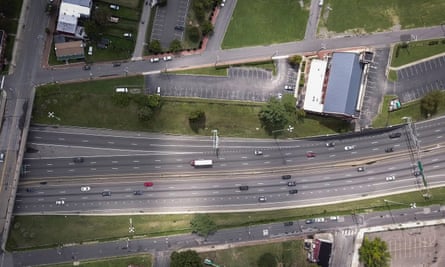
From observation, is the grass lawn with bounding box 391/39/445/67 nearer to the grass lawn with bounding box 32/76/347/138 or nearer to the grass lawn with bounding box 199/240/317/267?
the grass lawn with bounding box 32/76/347/138

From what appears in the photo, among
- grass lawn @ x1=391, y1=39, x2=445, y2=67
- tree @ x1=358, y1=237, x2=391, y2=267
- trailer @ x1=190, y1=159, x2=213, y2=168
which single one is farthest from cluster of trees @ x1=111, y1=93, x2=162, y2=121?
tree @ x1=358, y1=237, x2=391, y2=267

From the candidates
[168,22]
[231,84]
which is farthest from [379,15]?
[168,22]

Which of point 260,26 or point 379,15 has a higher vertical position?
point 379,15

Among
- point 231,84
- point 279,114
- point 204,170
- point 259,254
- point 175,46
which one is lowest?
point 259,254

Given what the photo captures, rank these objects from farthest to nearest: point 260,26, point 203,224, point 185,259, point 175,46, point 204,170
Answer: point 260,26 → point 204,170 → point 175,46 → point 203,224 → point 185,259

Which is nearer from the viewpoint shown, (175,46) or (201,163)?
(175,46)

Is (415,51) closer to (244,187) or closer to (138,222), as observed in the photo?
(244,187)
